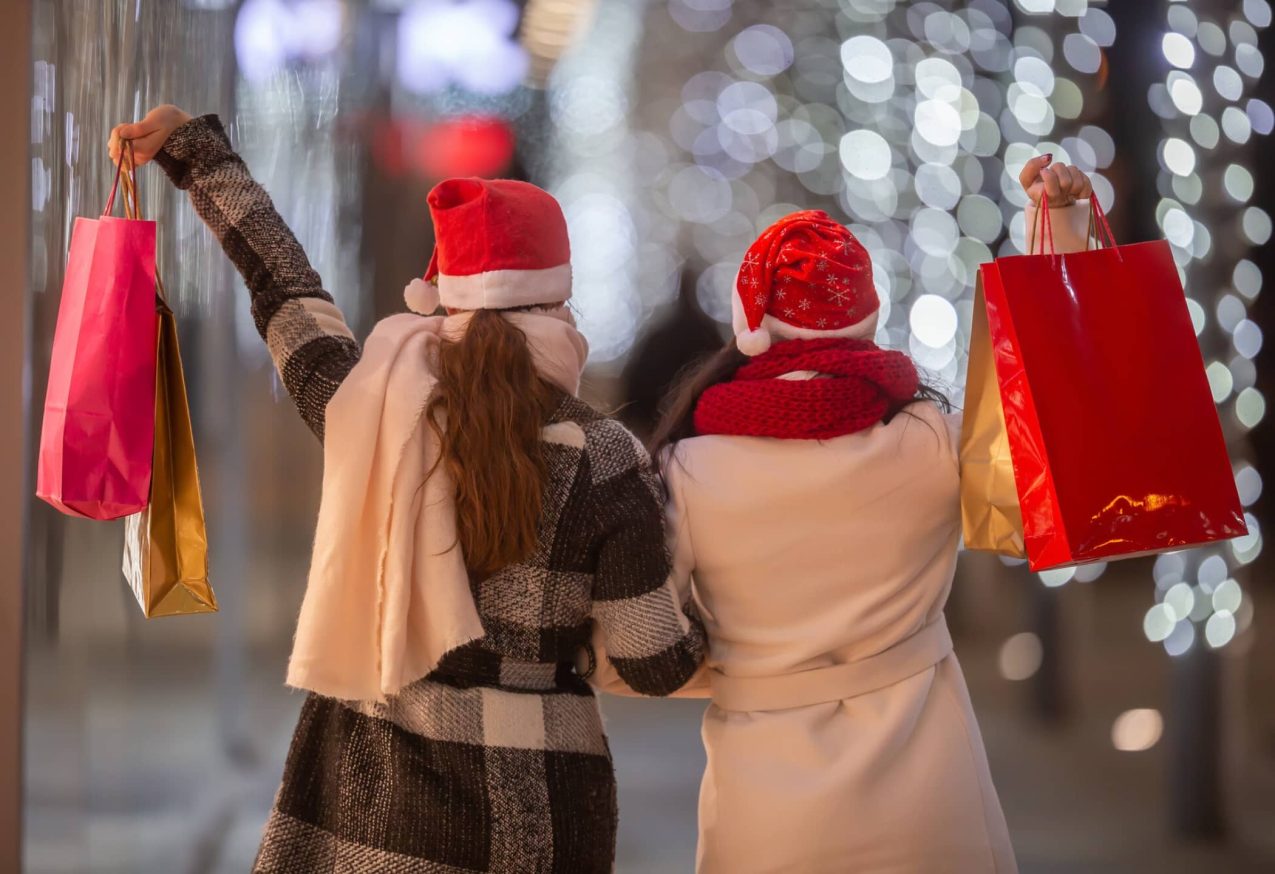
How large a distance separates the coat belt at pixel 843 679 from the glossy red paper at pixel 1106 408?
0.70ft

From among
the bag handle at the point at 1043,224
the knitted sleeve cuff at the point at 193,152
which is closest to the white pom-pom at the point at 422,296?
the knitted sleeve cuff at the point at 193,152

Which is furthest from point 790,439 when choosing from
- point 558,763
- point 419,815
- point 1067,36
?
point 1067,36

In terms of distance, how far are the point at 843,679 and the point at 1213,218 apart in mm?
1832

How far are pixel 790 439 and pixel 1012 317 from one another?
0.97 feet

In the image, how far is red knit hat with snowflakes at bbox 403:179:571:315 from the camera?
55.3 inches

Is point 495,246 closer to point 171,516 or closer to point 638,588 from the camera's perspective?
point 638,588

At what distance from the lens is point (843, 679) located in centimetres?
150

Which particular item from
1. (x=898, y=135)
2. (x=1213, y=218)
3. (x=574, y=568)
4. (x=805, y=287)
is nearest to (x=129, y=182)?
(x=574, y=568)

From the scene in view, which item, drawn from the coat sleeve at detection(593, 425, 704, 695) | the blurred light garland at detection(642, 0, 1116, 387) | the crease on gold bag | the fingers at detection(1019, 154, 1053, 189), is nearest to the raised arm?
the coat sleeve at detection(593, 425, 704, 695)

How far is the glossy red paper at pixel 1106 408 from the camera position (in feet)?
4.46

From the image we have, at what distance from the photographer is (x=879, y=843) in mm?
1471

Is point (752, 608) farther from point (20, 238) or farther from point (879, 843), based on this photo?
point (20, 238)

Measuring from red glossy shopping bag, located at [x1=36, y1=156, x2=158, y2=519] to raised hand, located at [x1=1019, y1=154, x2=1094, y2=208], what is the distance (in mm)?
1082

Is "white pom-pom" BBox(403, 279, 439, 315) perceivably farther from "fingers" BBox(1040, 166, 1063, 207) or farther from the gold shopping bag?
Result: "fingers" BBox(1040, 166, 1063, 207)
